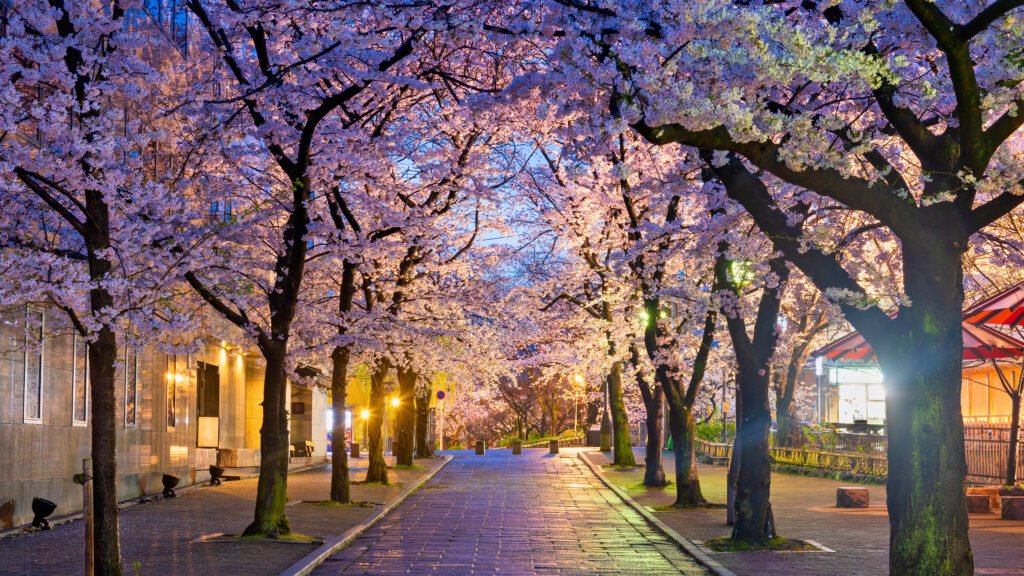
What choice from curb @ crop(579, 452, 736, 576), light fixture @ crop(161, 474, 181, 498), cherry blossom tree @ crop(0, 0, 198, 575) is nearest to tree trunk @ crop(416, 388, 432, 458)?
curb @ crop(579, 452, 736, 576)

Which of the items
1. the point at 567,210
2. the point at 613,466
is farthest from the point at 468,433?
the point at 567,210

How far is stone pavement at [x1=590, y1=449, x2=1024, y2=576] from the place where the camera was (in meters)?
14.4

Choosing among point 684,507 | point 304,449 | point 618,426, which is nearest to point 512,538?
point 684,507

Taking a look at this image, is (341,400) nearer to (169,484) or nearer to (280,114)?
(169,484)

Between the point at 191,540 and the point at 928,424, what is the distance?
11319mm

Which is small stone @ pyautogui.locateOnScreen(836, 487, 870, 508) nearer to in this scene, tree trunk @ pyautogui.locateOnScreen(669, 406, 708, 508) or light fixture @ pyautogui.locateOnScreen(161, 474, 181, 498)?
tree trunk @ pyautogui.locateOnScreen(669, 406, 708, 508)

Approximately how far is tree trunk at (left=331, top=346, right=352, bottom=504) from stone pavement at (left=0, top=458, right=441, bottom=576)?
0.58m

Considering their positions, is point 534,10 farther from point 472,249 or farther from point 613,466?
point 613,466

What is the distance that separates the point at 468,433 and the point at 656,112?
9140 cm

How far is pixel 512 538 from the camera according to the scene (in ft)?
60.8

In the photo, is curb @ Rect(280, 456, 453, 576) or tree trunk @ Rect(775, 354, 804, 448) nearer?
curb @ Rect(280, 456, 453, 576)

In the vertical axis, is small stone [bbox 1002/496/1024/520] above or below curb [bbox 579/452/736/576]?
above

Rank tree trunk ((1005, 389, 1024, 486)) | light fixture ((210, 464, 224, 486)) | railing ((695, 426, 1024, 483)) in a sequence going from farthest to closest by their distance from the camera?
light fixture ((210, 464, 224, 486)) < railing ((695, 426, 1024, 483)) < tree trunk ((1005, 389, 1024, 486))

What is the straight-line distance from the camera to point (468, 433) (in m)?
99.3
